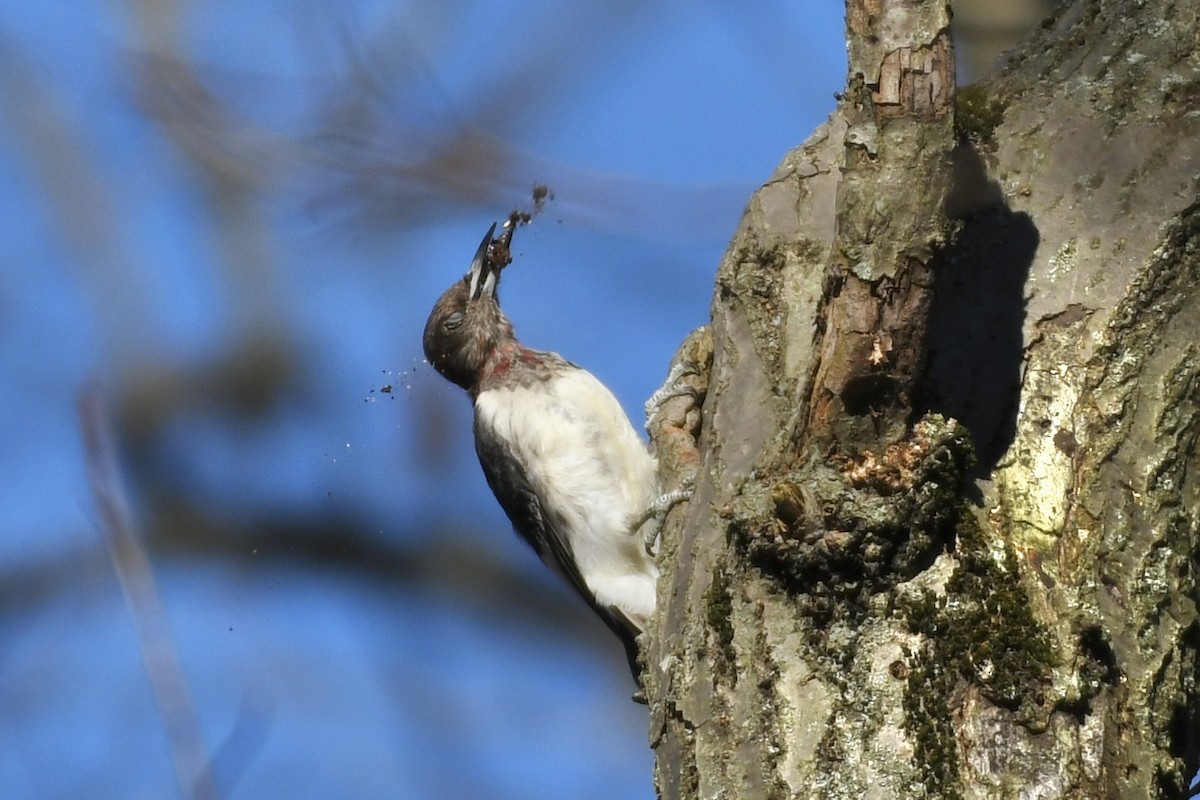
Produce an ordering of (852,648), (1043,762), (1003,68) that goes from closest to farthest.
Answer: (1043,762)
(852,648)
(1003,68)

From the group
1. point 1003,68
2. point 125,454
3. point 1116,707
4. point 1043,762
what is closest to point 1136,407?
point 1116,707

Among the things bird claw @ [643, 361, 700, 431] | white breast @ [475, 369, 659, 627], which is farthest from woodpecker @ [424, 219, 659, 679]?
bird claw @ [643, 361, 700, 431]

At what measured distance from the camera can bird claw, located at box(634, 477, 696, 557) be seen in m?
3.73

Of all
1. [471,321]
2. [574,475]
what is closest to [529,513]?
[574,475]

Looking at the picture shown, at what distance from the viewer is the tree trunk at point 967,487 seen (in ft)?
7.25

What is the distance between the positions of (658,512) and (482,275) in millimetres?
2014

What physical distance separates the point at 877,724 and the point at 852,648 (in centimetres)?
14

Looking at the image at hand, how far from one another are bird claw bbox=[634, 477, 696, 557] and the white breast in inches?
2.4

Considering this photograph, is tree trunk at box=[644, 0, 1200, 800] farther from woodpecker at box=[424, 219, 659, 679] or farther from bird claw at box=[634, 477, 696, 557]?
woodpecker at box=[424, 219, 659, 679]

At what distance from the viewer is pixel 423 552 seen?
6062 mm

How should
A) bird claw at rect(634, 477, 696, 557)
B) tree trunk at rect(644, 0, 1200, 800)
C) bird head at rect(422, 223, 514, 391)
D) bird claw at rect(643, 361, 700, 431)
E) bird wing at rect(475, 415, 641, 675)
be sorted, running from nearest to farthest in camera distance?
tree trunk at rect(644, 0, 1200, 800) → bird claw at rect(634, 477, 696, 557) → bird claw at rect(643, 361, 700, 431) → bird wing at rect(475, 415, 641, 675) → bird head at rect(422, 223, 514, 391)

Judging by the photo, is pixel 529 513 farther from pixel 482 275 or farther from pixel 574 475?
pixel 482 275

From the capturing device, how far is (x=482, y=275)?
5773 mm

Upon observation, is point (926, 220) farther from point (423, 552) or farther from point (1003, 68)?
point (423, 552)
